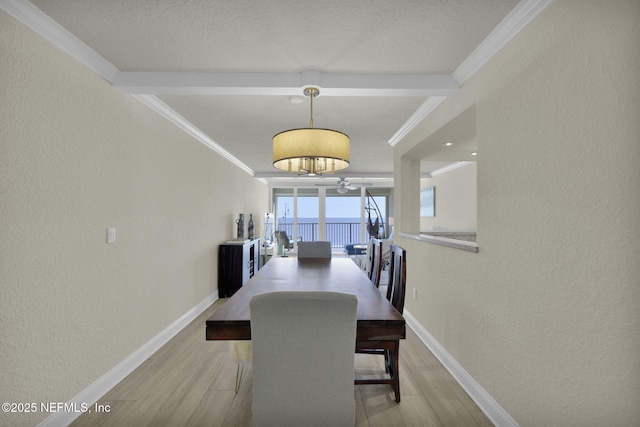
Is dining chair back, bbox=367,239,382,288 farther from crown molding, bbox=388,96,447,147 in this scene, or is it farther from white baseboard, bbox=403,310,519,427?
crown molding, bbox=388,96,447,147

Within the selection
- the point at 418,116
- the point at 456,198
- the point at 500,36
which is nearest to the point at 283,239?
the point at 456,198

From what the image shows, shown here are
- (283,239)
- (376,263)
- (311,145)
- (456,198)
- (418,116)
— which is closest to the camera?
(311,145)

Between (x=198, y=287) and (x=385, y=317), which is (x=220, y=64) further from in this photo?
(x=198, y=287)

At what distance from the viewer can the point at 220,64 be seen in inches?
83.5

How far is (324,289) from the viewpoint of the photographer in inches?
81.2

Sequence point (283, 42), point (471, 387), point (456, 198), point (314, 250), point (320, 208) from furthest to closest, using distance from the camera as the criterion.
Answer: point (320, 208)
point (456, 198)
point (314, 250)
point (471, 387)
point (283, 42)

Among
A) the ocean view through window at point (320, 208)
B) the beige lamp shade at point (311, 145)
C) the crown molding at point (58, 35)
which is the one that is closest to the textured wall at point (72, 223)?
the crown molding at point (58, 35)

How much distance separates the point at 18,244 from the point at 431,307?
3013 mm

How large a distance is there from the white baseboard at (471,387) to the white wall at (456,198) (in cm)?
Answer: 267

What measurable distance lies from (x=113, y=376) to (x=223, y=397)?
847mm

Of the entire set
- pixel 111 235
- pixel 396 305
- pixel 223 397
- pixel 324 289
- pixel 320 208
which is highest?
pixel 320 208

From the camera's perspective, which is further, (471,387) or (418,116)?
(418,116)

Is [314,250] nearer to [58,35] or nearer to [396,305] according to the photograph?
[396,305]

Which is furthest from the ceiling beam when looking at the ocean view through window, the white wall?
the ocean view through window
